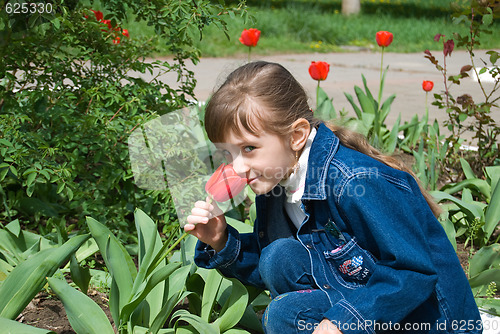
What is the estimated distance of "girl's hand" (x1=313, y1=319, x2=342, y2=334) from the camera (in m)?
1.60

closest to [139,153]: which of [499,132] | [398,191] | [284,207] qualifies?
[284,207]

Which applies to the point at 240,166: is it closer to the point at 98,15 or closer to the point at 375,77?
the point at 98,15

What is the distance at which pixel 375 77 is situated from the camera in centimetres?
784

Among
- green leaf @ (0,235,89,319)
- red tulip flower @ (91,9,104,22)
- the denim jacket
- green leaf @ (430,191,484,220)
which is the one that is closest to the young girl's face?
the denim jacket

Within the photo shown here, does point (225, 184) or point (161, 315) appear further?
point (161, 315)

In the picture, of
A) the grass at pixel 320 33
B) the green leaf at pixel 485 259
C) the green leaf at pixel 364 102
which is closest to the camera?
the green leaf at pixel 485 259

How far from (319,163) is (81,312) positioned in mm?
776

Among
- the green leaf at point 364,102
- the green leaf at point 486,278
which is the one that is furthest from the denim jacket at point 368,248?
the green leaf at point 364,102

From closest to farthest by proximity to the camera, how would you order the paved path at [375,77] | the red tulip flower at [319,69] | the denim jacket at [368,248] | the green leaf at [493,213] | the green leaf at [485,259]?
the denim jacket at [368,248]
the green leaf at [485,259]
the green leaf at [493,213]
the red tulip flower at [319,69]
the paved path at [375,77]

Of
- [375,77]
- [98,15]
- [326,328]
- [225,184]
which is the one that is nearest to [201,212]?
[225,184]

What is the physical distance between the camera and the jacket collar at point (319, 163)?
1736 millimetres

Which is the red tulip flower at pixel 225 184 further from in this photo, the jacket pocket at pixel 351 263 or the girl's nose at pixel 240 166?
the jacket pocket at pixel 351 263

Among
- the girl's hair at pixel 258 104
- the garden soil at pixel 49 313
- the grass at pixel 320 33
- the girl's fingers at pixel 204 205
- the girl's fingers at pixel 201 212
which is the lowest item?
the grass at pixel 320 33

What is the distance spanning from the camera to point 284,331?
5.83 ft
